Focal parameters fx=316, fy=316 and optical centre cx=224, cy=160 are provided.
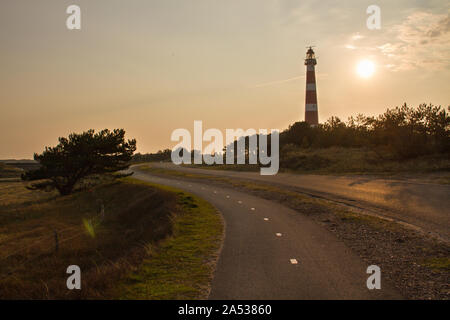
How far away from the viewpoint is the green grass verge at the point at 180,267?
22.4 feet

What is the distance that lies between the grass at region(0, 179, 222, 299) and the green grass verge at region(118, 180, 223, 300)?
0.10 ft

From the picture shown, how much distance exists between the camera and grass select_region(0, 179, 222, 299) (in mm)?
8133

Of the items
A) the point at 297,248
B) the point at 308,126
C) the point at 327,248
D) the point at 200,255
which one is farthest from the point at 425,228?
the point at 308,126

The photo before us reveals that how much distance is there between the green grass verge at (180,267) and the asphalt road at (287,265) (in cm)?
37

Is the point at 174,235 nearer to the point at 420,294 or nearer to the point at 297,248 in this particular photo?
the point at 297,248

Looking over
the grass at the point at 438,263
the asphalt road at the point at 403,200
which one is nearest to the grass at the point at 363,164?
the asphalt road at the point at 403,200

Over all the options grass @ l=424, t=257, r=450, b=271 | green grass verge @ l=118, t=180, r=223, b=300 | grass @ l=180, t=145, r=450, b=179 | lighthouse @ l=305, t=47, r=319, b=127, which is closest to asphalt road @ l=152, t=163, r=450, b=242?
grass @ l=424, t=257, r=450, b=271

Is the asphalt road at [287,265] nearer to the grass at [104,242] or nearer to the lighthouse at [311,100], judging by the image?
the grass at [104,242]

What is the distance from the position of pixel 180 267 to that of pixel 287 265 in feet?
9.22

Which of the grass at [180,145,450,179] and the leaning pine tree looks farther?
the leaning pine tree

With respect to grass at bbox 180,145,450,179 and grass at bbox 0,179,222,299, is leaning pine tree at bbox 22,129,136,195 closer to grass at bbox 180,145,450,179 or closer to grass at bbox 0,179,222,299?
grass at bbox 0,179,222,299

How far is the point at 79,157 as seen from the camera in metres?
39.9

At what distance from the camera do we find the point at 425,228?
36.7ft
